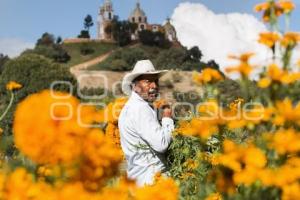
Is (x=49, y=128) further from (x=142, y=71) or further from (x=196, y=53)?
(x=196, y=53)

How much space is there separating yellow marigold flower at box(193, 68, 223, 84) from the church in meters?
86.8

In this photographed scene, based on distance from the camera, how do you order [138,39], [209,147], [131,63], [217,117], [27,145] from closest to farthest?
[27,145] < [217,117] < [209,147] < [131,63] < [138,39]

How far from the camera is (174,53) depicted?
72.9 metres

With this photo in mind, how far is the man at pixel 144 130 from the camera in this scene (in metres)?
4.38

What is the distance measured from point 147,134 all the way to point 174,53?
68838 mm

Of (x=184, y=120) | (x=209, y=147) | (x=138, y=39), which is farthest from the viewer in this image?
(x=138, y=39)

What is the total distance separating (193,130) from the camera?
2264 mm

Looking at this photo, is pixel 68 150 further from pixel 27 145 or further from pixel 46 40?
pixel 46 40

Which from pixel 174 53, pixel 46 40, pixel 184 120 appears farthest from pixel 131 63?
pixel 184 120

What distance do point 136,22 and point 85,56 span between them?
22.2 m

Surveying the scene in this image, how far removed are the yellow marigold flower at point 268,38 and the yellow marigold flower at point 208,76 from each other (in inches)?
7.7

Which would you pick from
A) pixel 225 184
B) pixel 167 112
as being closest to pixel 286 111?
pixel 225 184

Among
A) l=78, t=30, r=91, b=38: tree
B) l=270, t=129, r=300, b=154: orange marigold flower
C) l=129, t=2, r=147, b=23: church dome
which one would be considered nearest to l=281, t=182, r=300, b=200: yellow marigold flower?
l=270, t=129, r=300, b=154: orange marigold flower

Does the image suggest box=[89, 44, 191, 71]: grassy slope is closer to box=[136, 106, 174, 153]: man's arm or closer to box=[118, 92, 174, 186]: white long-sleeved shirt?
box=[118, 92, 174, 186]: white long-sleeved shirt
